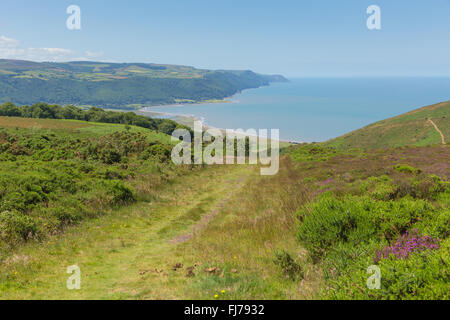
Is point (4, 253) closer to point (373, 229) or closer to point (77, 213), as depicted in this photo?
point (77, 213)

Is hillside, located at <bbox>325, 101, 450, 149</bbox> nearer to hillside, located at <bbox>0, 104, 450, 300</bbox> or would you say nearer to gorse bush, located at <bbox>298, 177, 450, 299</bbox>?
hillside, located at <bbox>0, 104, 450, 300</bbox>

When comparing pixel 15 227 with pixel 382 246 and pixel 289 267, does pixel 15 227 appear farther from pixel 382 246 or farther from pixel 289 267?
pixel 382 246

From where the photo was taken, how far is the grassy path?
620cm

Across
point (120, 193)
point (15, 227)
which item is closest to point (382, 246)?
point (15, 227)

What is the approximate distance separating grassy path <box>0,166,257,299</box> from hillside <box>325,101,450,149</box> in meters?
88.9

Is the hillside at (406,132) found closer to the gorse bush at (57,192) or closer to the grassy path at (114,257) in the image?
the gorse bush at (57,192)

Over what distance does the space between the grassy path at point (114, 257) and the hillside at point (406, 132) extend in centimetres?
8892

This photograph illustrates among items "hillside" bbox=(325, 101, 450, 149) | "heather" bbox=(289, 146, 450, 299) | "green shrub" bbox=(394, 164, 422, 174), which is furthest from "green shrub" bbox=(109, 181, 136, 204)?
"hillside" bbox=(325, 101, 450, 149)

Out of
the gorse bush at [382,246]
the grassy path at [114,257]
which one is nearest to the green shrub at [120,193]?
the grassy path at [114,257]

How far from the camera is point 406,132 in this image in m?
96.1

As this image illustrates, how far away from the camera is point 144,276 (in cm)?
698

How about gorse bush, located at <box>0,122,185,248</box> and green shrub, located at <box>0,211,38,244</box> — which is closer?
green shrub, located at <box>0,211,38,244</box>

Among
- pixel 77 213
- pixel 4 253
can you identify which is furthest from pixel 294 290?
pixel 77 213

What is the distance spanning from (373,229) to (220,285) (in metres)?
3.93
